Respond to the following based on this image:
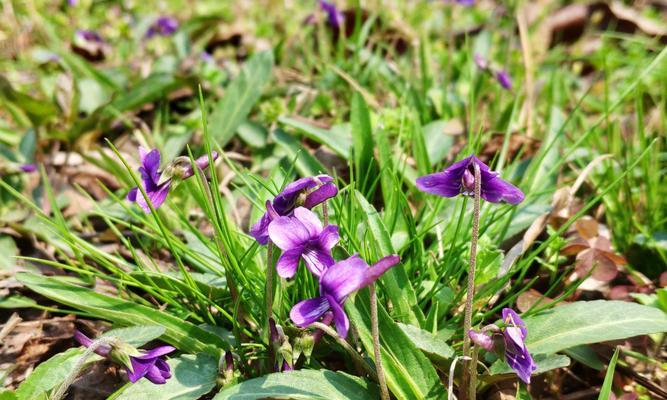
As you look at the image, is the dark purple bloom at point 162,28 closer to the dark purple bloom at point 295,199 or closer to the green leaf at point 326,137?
the green leaf at point 326,137

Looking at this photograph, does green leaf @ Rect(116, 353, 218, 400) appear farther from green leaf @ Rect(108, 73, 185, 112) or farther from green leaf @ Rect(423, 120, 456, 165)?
green leaf @ Rect(108, 73, 185, 112)

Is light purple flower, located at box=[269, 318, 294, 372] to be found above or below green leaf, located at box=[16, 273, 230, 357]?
above

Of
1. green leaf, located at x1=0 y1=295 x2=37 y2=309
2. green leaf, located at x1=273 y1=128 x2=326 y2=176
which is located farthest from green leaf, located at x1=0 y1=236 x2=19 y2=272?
green leaf, located at x1=273 y1=128 x2=326 y2=176

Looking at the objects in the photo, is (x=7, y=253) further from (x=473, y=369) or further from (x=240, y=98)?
(x=473, y=369)

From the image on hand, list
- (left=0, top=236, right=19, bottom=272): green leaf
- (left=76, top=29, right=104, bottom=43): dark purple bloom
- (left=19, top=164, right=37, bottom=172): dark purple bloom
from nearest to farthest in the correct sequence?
(left=0, top=236, right=19, bottom=272): green leaf
(left=19, top=164, right=37, bottom=172): dark purple bloom
(left=76, top=29, right=104, bottom=43): dark purple bloom

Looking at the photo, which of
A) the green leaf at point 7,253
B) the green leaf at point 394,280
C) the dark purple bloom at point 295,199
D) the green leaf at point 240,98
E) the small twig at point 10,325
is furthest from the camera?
the green leaf at point 240,98

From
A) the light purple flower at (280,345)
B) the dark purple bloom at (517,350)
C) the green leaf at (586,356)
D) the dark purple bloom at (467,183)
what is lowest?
the green leaf at (586,356)

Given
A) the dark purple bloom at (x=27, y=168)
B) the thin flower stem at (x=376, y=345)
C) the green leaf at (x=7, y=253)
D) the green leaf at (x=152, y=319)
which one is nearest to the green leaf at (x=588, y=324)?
the thin flower stem at (x=376, y=345)
